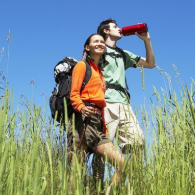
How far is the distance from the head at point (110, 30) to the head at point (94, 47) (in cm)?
77

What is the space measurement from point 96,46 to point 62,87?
17.7 inches

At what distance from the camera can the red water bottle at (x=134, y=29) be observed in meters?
3.59

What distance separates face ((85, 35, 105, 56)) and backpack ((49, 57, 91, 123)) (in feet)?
0.61

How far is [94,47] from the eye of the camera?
289 cm

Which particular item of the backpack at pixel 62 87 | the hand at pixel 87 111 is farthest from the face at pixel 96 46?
the hand at pixel 87 111

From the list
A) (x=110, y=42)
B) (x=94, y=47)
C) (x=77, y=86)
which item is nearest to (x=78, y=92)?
(x=77, y=86)

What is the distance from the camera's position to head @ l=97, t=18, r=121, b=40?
3715 millimetres

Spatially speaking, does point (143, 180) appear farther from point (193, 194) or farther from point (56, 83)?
point (56, 83)

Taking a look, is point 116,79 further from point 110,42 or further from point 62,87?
point 62,87

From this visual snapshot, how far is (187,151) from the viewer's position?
81.6 inches

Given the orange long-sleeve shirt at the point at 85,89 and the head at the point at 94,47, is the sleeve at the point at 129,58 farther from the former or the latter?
the orange long-sleeve shirt at the point at 85,89

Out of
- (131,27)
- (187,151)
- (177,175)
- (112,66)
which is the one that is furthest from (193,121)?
(131,27)

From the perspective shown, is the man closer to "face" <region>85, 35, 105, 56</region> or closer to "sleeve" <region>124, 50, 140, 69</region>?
"sleeve" <region>124, 50, 140, 69</region>

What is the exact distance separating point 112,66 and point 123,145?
82cm
